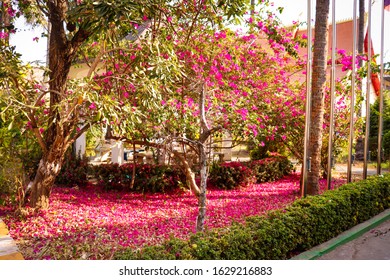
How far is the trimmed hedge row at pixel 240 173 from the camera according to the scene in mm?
9766

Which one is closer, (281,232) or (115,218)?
(281,232)

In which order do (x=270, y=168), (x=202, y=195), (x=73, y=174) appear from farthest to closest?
(x=270, y=168), (x=73, y=174), (x=202, y=195)

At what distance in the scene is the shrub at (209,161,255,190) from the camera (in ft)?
32.0

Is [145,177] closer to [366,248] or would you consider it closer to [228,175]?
[228,175]

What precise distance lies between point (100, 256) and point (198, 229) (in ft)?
4.46

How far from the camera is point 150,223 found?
680 centimetres

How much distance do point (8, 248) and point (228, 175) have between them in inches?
216

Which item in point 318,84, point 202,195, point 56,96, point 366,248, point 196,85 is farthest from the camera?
point 318,84

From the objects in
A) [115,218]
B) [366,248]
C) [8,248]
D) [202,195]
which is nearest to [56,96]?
[115,218]

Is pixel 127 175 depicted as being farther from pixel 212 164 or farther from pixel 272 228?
pixel 272 228

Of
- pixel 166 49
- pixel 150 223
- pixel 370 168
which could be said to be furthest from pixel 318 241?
pixel 370 168

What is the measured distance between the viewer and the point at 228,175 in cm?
973

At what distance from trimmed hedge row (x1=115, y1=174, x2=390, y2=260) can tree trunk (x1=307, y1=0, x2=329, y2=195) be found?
32.9 inches

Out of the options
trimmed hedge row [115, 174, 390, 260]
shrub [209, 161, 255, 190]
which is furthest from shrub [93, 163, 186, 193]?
trimmed hedge row [115, 174, 390, 260]
